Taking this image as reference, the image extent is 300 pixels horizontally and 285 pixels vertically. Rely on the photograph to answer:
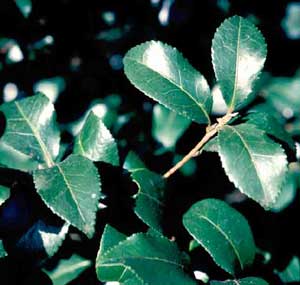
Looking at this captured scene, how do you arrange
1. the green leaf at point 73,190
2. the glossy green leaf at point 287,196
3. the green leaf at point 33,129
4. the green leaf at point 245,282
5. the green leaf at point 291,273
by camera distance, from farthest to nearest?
the glossy green leaf at point 287,196, the green leaf at point 291,273, the green leaf at point 33,129, the green leaf at point 245,282, the green leaf at point 73,190

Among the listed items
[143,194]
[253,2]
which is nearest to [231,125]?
[143,194]

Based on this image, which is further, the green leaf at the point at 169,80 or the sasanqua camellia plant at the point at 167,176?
the green leaf at the point at 169,80

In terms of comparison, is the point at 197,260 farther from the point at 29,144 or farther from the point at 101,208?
the point at 29,144

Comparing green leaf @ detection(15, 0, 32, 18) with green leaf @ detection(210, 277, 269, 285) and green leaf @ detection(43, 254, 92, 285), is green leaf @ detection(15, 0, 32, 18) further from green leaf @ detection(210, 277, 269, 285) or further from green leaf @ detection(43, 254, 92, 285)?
green leaf @ detection(210, 277, 269, 285)

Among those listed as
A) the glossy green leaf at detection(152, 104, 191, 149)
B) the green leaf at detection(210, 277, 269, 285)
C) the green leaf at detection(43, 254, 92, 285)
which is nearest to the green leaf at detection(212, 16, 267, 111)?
the green leaf at detection(210, 277, 269, 285)

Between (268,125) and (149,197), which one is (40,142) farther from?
(268,125)

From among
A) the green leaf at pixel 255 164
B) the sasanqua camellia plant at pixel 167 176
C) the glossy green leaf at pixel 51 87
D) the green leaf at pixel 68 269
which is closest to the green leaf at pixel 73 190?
the sasanqua camellia plant at pixel 167 176

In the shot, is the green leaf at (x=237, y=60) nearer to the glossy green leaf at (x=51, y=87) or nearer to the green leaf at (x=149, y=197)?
the green leaf at (x=149, y=197)
